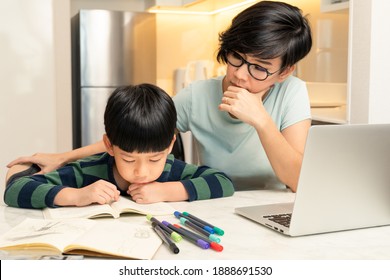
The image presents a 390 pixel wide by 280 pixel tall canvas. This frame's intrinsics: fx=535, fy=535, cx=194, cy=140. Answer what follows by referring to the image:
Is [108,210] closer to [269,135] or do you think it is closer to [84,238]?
[84,238]

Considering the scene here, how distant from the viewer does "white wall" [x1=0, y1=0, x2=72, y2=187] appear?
310cm

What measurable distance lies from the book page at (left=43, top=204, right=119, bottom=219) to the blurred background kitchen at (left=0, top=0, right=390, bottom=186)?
3.43 ft

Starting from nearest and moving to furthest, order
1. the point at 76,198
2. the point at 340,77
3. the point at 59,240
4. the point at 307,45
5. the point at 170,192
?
Result: the point at 59,240 < the point at 76,198 < the point at 170,192 < the point at 307,45 < the point at 340,77

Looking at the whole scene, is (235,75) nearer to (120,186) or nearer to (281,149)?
(281,149)

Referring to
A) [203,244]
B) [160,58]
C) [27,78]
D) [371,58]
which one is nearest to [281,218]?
[203,244]

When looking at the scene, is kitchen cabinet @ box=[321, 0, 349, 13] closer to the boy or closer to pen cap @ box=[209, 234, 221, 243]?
the boy

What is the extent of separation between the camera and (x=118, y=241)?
3.06 ft

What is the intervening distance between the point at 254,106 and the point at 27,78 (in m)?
2.09

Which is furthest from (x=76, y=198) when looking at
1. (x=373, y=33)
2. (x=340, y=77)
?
(x=340, y=77)

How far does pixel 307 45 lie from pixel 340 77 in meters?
0.69

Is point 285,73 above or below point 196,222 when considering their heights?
above

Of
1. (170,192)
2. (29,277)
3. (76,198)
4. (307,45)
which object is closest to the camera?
(29,277)

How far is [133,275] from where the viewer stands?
82 centimetres

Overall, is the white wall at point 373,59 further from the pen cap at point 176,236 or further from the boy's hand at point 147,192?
the pen cap at point 176,236
